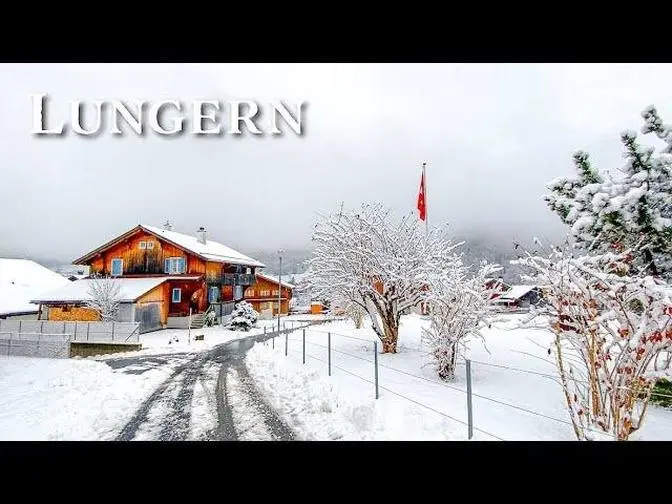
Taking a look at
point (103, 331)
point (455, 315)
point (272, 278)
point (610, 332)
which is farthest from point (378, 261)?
point (272, 278)

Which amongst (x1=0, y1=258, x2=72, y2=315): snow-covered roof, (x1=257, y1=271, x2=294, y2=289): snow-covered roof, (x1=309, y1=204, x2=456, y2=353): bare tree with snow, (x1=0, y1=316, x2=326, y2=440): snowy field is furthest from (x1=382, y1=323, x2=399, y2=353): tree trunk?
(x1=257, y1=271, x2=294, y2=289): snow-covered roof

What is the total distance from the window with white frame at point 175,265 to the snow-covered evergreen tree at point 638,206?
18907mm

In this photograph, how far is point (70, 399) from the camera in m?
5.97

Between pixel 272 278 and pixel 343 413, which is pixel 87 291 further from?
pixel 343 413

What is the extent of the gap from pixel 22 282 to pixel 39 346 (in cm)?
1191

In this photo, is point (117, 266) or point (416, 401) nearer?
point (416, 401)

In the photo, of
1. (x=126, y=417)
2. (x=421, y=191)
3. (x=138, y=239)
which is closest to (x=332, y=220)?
(x=421, y=191)

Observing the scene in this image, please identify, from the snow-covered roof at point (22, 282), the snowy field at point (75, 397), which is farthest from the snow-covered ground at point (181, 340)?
the snow-covered roof at point (22, 282)

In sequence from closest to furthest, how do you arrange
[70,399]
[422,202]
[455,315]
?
1. [70,399]
2. [455,315]
3. [422,202]

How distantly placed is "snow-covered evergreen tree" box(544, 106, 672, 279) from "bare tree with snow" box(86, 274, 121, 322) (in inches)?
669

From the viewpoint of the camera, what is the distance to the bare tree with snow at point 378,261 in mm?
8555

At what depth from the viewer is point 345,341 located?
11.3 metres

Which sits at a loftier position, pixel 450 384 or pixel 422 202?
pixel 422 202
